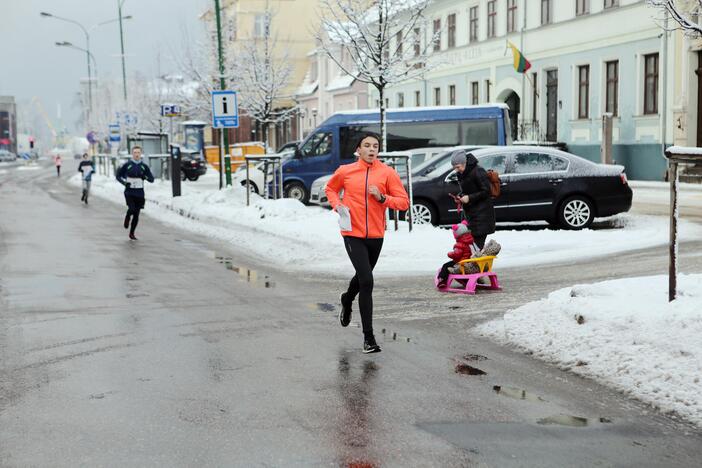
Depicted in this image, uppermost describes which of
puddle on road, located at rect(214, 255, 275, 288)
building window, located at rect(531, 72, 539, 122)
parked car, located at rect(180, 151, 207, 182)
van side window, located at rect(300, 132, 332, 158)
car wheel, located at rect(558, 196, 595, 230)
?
building window, located at rect(531, 72, 539, 122)

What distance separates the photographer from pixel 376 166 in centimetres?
785

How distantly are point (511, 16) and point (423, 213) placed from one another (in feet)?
85.4

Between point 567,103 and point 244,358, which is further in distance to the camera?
point 567,103

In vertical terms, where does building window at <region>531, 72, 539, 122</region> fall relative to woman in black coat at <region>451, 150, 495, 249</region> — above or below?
above

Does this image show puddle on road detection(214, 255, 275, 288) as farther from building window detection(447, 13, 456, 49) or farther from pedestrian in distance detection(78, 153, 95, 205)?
building window detection(447, 13, 456, 49)

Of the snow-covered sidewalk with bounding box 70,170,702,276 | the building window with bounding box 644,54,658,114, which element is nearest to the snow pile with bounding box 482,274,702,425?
the snow-covered sidewalk with bounding box 70,170,702,276

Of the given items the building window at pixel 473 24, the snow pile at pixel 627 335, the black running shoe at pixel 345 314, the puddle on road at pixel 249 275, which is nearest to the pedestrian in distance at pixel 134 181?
the puddle on road at pixel 249 275

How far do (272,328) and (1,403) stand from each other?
3.03 m

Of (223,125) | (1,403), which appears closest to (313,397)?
(1,403)

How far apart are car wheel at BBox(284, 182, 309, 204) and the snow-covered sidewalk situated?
3814mm

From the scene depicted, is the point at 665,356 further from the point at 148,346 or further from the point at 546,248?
the point at 546,248

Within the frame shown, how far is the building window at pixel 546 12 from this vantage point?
38.1m

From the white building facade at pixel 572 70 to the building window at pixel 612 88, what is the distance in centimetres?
4

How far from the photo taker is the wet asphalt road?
4945 mm
